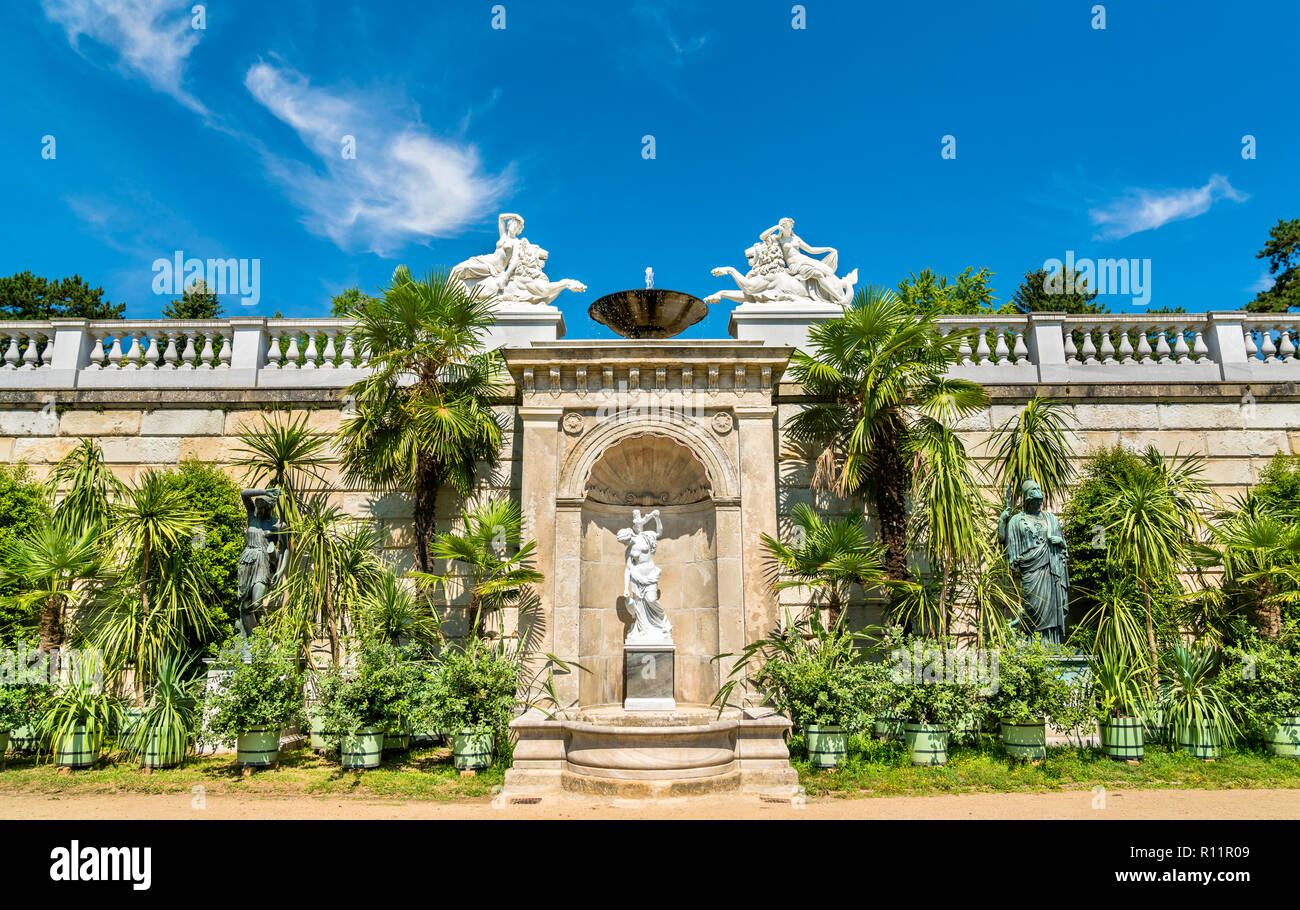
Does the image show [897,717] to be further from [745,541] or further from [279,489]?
[279,489]

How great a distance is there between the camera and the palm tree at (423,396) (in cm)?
1033

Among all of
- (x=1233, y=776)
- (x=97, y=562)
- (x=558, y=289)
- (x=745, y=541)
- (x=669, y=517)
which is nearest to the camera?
(x=1233, y=776)

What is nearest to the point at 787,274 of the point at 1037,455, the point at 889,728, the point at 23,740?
the point at 1037,455

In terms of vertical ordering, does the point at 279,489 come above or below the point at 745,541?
above

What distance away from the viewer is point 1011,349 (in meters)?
12.8

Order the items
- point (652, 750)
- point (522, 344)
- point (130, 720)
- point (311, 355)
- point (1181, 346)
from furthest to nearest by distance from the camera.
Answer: point (311, 355)
point (1181, 346)
point (522, 344)
point (130, 720)
point (652, 750)

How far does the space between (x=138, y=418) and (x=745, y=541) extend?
8665 mm

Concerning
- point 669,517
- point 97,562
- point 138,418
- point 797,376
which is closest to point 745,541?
point 669,517

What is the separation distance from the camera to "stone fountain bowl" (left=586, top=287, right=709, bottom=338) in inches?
478

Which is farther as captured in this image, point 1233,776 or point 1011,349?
point 1011,349

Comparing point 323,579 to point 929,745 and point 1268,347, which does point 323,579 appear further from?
point 1268,347

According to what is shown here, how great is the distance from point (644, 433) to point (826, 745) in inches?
168

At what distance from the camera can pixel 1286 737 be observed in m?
8.77

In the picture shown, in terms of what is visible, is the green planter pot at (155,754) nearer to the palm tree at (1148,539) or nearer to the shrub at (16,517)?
the shrub at (16,517)
